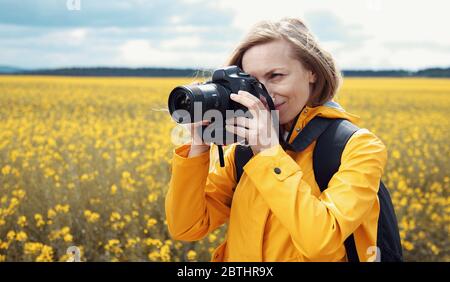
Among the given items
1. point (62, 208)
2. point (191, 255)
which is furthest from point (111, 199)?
point (191, 255)

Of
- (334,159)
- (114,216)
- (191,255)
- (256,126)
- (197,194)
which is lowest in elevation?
(191,255)

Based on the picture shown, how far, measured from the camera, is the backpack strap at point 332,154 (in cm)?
145

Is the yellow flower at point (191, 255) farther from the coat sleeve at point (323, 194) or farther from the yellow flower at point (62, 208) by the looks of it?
the coat sleeve at point (323, 194)

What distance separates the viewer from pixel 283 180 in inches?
53.1

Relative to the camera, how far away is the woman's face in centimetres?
151

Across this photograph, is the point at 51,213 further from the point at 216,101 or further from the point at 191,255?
the point at 216,101

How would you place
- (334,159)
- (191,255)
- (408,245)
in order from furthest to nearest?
(408,245) → (191,255) → (334,159)

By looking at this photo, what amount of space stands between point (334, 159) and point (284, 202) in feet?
0.73

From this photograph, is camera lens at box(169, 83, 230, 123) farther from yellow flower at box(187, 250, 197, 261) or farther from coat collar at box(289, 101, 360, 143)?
yellow flower at box(187, 250, 197, 261)

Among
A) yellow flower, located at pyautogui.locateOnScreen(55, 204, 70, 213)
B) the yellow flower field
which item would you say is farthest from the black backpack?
yellow flower, located at pyautogui.locateOnScreen(55, 204, 70, 213)

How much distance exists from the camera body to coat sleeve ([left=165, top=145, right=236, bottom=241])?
0.13m

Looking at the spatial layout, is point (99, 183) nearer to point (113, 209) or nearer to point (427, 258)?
point (113, 209)

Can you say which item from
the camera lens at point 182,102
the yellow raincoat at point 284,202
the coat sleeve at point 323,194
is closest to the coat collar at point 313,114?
the yellow raincoat at point 284,202

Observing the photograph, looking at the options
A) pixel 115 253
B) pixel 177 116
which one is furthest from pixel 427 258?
pixel 177 116
